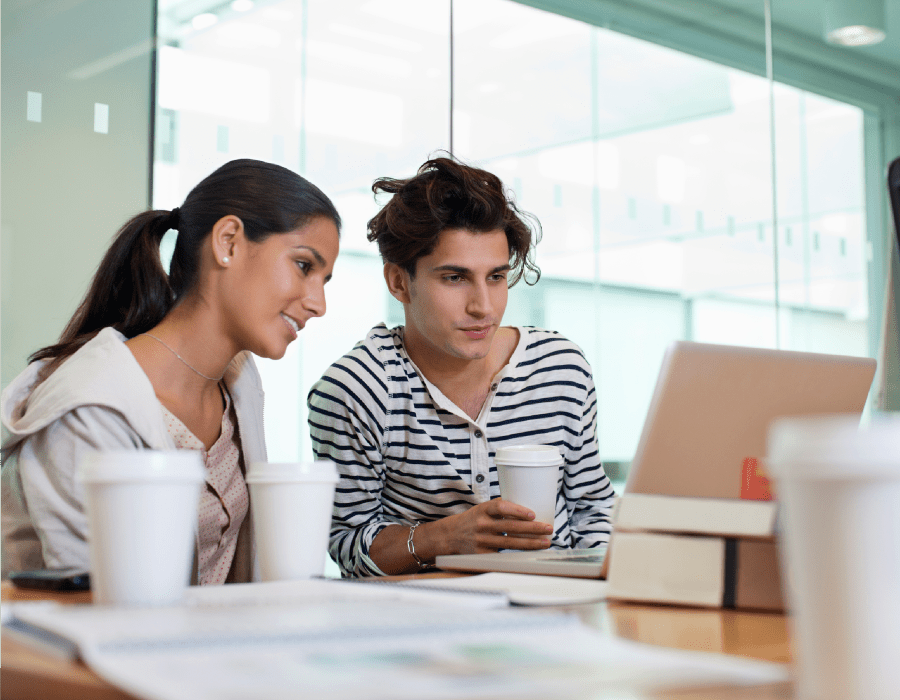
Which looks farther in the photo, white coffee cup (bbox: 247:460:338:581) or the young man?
the young man

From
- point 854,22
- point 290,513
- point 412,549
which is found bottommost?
point 412,549

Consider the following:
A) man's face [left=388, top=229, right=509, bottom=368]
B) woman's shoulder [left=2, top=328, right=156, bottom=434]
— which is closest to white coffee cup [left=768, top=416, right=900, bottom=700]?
woman's shoulder [left=2, top=328, right=156, bottom=434]

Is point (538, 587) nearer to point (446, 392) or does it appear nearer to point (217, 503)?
point (217, 503)

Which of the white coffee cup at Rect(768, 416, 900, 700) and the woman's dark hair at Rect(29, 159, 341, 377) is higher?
the woman's dark hair at Rect(29, 159, 341, 377)

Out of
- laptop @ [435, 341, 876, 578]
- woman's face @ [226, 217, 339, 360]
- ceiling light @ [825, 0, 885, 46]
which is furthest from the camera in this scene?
ceiling light @ [825, 0, 885, 46]

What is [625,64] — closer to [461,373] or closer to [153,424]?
[461,373]

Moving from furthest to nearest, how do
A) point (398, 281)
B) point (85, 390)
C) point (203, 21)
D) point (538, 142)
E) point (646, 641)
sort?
point (538, 142), point (203, 21), point (398, 281), point (85, 390), point (646, 641)

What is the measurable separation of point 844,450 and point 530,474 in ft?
3.03

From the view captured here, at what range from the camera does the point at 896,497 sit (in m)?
0.40

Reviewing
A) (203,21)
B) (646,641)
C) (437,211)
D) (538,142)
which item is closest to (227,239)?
(437,211)

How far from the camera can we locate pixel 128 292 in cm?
162

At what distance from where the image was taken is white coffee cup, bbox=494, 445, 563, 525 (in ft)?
4.24

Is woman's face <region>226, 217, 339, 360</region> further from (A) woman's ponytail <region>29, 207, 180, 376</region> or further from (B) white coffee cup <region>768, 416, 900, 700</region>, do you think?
(B) white coffee cup <region>768, 416, 900, 700</region>

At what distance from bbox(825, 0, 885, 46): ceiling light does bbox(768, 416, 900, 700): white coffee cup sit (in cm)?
400
